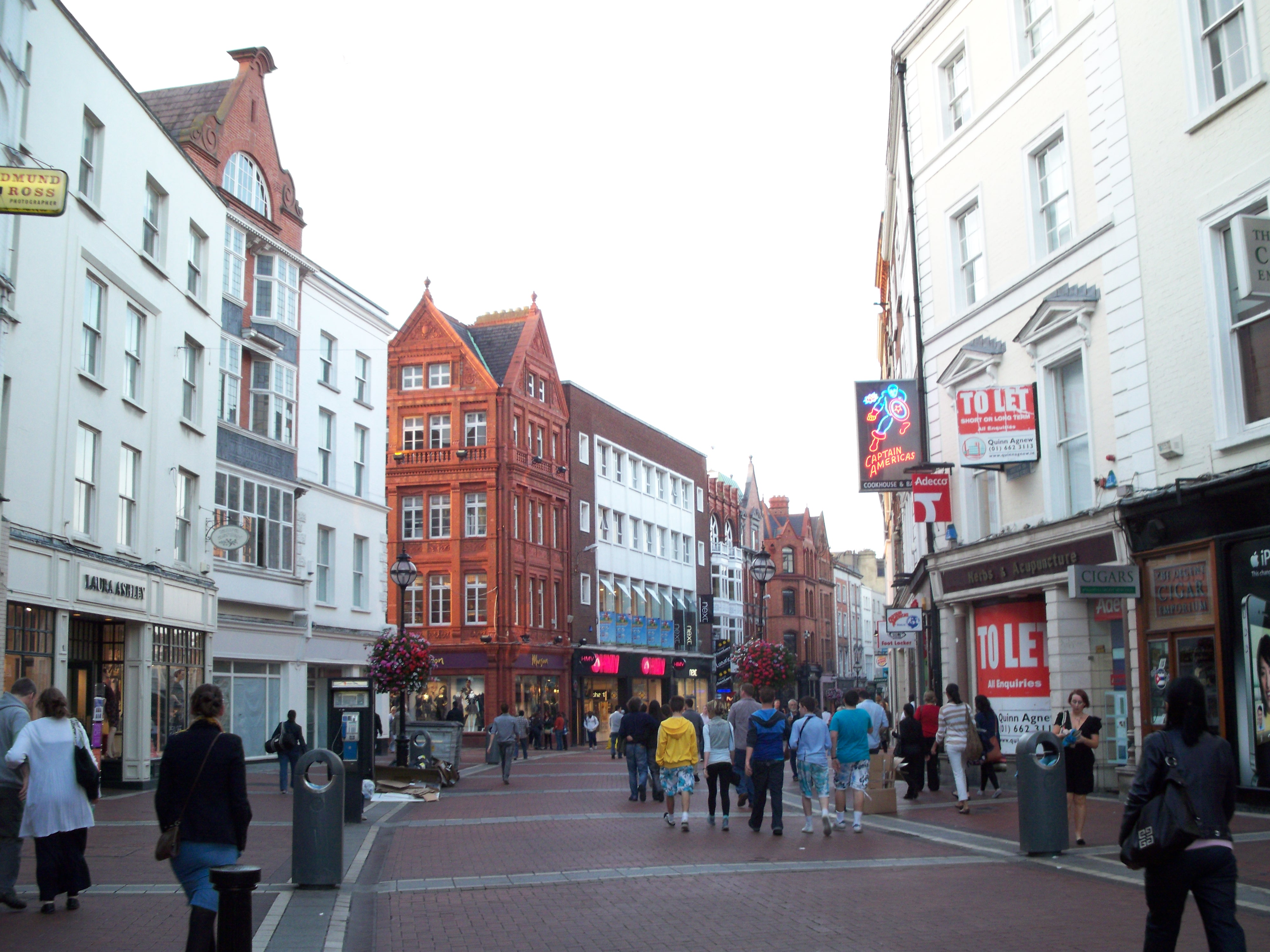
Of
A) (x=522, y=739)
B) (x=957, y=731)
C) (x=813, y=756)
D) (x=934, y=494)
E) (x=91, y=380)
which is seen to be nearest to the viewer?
(x=813, y=756)

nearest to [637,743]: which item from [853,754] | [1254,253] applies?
[853,754]

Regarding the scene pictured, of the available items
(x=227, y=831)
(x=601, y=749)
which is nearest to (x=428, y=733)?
(x=227, y=831)

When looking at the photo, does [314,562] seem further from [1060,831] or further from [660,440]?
[660,440]

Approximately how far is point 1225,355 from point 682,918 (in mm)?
10556

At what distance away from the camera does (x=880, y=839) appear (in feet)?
46.5

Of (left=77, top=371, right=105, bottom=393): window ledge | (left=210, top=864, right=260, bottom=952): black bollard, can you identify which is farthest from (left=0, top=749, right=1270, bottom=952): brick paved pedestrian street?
(left=77, top=371, right=105, bottom=393): window ledge

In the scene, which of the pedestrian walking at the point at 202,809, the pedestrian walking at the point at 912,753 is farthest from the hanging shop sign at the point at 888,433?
the pedestrian walking at the point at 202,809

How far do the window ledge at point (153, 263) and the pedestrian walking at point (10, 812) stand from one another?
50.9 ft

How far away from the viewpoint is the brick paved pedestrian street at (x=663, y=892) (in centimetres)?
855

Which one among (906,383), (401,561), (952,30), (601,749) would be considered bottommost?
(601,749)

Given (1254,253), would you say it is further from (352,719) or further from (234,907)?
(352,719)

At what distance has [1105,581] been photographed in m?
16.9

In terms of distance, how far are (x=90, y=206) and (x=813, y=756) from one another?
50.2 feet

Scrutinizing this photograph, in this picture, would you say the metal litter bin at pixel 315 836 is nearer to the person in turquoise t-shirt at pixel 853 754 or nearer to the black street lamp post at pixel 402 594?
the person in turquoise t-shirt at pixel 853 754
